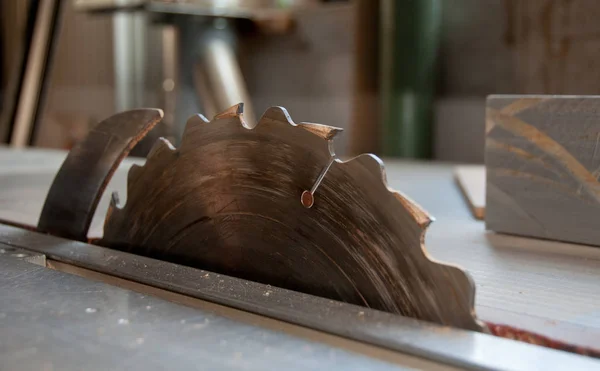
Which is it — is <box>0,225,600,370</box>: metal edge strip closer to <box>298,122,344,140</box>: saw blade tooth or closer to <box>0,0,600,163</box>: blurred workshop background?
<box>298,122,344,140</box>: saw blade tooth

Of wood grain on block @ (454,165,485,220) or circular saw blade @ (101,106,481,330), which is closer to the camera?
circular saw blade @ (101,106,481,330)

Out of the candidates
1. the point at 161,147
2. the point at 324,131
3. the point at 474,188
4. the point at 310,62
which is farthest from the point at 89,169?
the point at 310,62

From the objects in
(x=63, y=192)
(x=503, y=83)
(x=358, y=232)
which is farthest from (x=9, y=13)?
(x=358, y=232)

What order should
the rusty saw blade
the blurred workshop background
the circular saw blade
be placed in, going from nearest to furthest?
1. the circular saw blade
2. the rusty saw blade
3. the blurred workshop background

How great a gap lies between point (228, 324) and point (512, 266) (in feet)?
1.82

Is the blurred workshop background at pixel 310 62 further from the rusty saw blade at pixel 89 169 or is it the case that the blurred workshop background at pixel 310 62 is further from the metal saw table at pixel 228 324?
the rusty saw blade at pixel 89 169

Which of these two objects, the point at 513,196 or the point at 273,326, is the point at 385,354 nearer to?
the point at 273,326

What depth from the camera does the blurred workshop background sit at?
3326 mm

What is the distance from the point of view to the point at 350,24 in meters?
4.04

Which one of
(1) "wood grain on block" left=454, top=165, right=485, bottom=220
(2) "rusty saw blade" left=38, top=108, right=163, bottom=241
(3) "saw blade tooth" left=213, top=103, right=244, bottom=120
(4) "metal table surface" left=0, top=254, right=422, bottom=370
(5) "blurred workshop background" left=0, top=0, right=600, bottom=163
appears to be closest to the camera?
(4) "metal table surface" left=0, top=254, right=422, bottom=370

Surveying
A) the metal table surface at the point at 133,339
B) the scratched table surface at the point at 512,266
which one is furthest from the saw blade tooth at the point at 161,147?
the scratched table surface at the point at 512,266

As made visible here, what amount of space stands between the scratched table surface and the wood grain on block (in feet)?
0.09

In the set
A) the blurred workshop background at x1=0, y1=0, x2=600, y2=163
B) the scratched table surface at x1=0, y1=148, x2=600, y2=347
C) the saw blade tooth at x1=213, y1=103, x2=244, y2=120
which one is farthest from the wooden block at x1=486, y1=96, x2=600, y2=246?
the blurred workshop background at x1=0, y1=0, x2=600, y2=163

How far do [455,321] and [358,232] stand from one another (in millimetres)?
142
